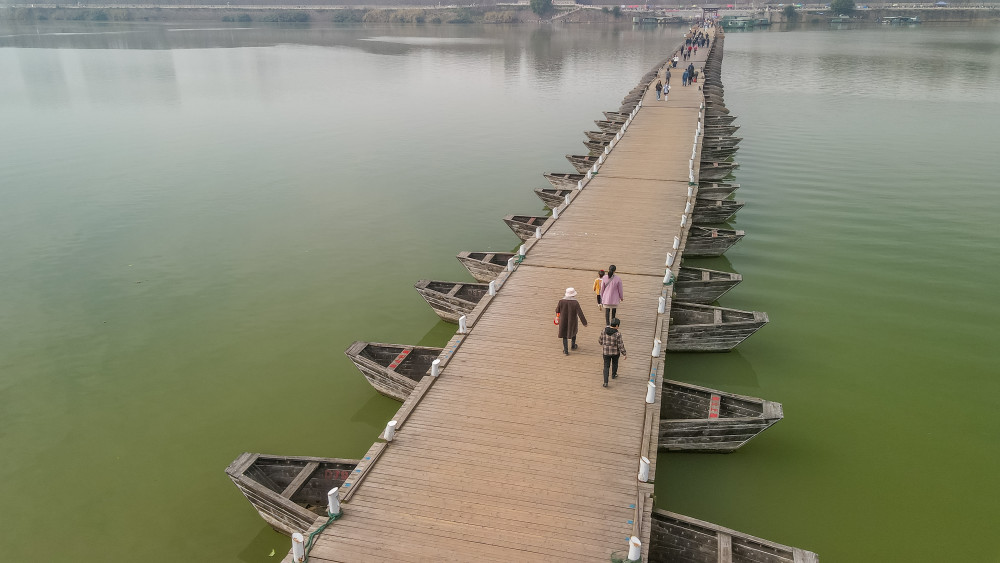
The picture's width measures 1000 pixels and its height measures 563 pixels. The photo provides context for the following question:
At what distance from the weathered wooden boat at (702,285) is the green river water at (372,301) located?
186cm

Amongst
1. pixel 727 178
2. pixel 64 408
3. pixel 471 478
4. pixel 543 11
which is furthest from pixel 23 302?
pixel 543 11

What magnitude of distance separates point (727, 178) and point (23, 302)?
106 ft

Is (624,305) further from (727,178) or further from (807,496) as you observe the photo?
(727,178)

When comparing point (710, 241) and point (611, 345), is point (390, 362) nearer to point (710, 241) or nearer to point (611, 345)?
point (611, 345)

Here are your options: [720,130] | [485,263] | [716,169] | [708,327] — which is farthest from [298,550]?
[720,130]

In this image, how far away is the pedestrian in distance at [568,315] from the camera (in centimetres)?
1411

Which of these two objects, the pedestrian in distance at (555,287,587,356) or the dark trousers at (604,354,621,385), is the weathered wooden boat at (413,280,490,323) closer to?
the pedestrian in distance at (555,287,587,356)

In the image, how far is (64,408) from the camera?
16.5 meters

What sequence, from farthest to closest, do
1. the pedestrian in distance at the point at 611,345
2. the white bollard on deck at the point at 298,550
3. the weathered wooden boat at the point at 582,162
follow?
the weathered wooden boat at the point at 582,162 < the pedestrian in distance at the point at 611,345 < the white bollard on deck at the point at 298,550

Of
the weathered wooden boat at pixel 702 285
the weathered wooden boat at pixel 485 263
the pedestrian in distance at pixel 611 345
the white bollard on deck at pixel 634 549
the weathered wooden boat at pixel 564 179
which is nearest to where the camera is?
the white bollard on deck at pixel 634 549

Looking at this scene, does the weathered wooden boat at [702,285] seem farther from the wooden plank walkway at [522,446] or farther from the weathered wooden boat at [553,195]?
the weathered wooden boat at [553,195]

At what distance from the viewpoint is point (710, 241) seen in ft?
78.9

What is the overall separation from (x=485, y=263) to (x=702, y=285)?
22.3ft

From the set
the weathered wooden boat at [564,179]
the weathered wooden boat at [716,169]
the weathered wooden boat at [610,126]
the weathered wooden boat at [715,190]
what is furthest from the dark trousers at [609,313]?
the weathered wooden boat at [610,126]
